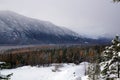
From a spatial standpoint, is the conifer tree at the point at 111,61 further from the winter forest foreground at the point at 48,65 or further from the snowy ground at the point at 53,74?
the winter forest foreground at the point at 48,65

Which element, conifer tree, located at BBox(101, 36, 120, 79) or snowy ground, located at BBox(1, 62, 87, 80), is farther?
snowy ground, located at BBox(1, 62, 87, 80)

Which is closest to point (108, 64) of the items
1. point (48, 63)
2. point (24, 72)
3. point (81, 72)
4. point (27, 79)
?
point (81, 72)

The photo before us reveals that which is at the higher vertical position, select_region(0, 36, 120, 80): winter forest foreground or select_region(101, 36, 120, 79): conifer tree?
select_region(101, 36, 120, 79): conifer tree

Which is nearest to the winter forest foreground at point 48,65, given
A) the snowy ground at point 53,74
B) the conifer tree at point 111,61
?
the snowy ground at point 53,74

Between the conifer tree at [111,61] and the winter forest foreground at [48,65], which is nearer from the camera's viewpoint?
the conifer tree at [111,61]

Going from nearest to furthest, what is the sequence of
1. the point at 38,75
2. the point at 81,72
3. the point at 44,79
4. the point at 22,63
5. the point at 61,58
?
the point at 81,72, the point at 44,79, the point at 38,75, the point at 22,63, the point at 61,58

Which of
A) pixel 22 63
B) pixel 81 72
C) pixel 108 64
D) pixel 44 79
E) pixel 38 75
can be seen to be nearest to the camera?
pixel 108 64

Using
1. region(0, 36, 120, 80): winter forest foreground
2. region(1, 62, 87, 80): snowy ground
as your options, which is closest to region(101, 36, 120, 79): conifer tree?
region(1, 62, 87, 80): snowy ground

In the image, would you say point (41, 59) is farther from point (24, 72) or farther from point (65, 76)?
point (65, 76)

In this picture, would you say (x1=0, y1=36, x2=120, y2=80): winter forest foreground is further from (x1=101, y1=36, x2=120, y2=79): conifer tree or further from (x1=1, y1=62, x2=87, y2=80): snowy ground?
(x1=101, y1=36, x2=120, y2=79): conifer tree

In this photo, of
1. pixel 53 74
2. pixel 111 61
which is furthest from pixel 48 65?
pixel 111 61

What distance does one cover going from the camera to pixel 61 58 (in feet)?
634

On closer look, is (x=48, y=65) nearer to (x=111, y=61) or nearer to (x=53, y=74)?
(x=53, y=74)

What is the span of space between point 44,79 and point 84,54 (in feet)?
252
